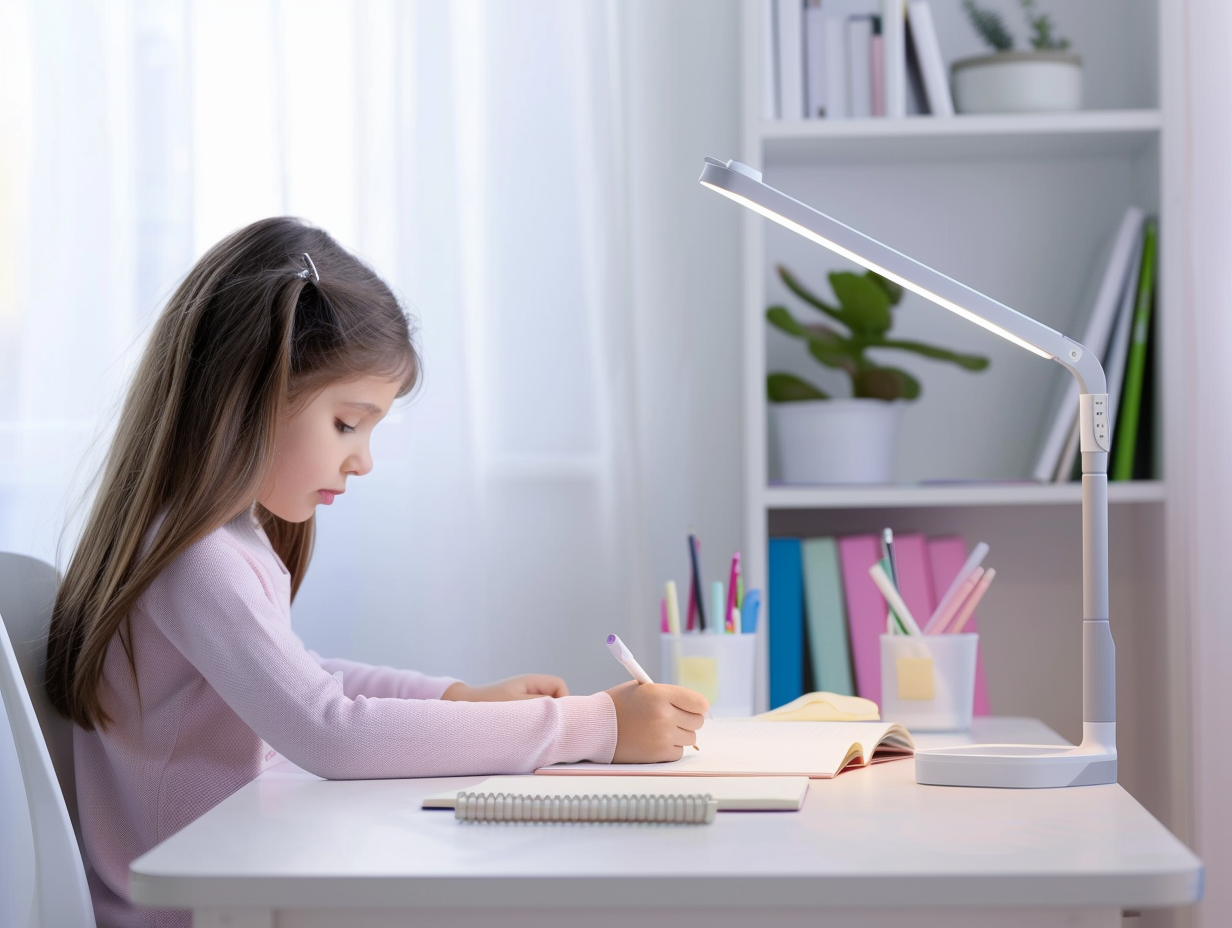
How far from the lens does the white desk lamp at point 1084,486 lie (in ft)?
2.71

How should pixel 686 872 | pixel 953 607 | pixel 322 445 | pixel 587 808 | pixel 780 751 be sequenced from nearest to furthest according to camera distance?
pixel 686 872 → pixel 587 808 → pixel 780 751 → pixel 322 445 → pixel 953 607

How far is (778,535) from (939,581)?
24cm

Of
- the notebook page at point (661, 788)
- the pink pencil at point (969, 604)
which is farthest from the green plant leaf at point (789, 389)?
the notebook page at point (661, 788)

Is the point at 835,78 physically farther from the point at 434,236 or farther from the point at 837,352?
the point at 434,236

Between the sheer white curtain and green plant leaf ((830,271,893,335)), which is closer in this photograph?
green plant leaf ((830,271,893,335))

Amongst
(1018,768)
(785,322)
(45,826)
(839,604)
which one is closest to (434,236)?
(785,322)

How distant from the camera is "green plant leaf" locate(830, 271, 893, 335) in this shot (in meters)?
1.46

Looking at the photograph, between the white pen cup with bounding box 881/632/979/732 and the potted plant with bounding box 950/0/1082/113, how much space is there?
0.66 meters

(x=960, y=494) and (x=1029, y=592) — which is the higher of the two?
(x=960, y=494)

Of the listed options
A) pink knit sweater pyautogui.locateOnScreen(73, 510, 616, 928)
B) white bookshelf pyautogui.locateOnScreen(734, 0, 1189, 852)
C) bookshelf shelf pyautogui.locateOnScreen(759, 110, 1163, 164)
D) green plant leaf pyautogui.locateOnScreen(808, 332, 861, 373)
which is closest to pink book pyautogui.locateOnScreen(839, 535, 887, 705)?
white bookshelf pyautogui.locateOnScreen(734, 0, 1189, 852)

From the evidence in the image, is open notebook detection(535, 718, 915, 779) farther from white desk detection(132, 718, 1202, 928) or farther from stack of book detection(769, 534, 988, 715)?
stack of book detection(769, 534, 988, 715)

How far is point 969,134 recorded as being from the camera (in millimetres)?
A: 1434

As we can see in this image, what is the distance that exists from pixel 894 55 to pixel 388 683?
2.95 ft

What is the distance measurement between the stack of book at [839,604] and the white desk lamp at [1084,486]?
51 cm
